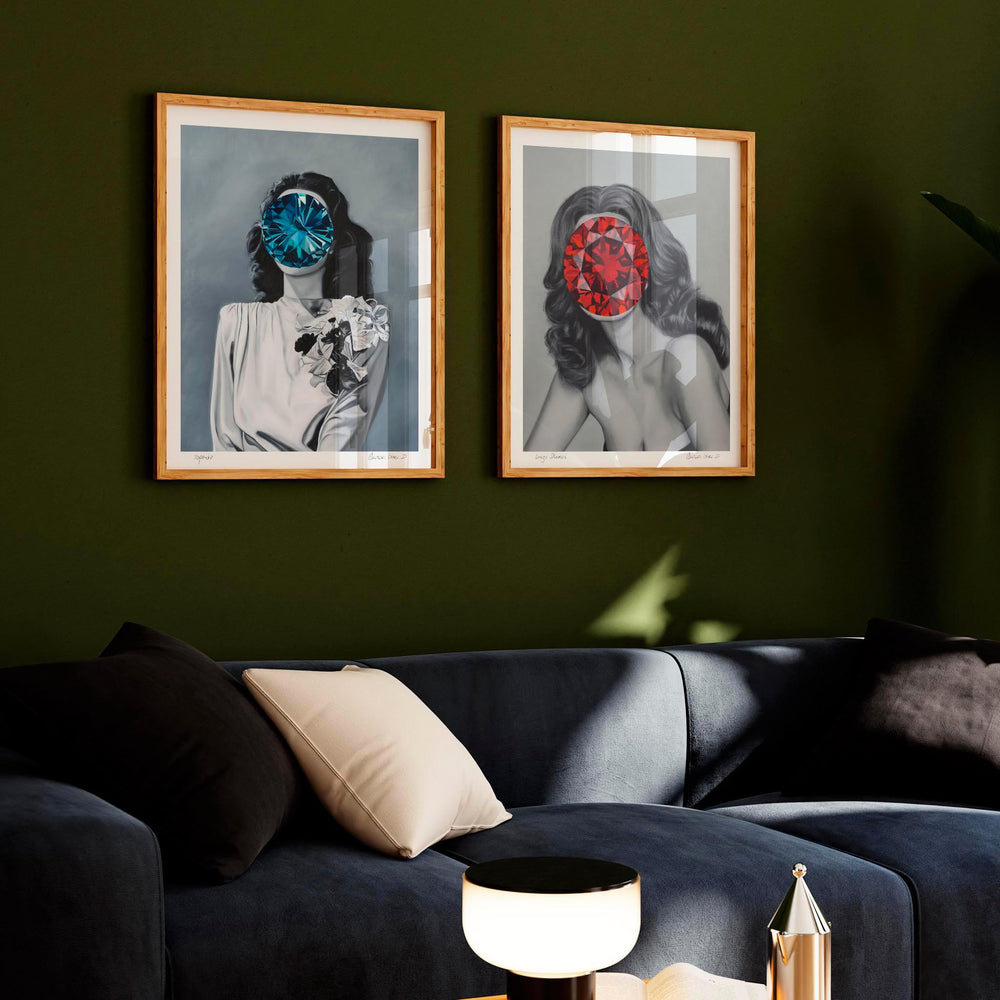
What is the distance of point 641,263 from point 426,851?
1.79 m

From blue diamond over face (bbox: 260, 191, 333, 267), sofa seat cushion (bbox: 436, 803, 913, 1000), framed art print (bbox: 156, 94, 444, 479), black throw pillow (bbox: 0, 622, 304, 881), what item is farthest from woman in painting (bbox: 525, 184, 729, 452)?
black throw pillow (bbox: 0, 622, 304, 881)

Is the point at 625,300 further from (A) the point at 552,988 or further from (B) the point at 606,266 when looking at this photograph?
(A) the point at 552,988

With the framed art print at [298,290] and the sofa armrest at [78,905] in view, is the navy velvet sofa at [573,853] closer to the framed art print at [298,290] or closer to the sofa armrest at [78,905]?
the sofa armrest at [78,905]

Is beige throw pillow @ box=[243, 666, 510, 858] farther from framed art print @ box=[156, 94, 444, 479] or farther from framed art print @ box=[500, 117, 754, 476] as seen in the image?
framed art print @ box=[500, 117, 754, 476]

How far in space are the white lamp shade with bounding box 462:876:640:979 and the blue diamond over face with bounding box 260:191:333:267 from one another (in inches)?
87.2

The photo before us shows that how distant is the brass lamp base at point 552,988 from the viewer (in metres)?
1.35

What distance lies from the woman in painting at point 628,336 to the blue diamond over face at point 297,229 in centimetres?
62

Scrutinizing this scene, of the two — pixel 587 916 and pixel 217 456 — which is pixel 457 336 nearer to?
pixel 217 456

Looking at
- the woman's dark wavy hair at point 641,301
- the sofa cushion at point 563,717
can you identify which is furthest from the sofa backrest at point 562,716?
the woman's dark wavy hair at point 641,301

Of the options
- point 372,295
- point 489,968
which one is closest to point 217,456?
point 372,295

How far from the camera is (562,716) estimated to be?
307 cm

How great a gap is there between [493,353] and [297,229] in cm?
60

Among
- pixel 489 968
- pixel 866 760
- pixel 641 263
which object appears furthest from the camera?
pixel 641 263

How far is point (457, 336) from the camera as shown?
11.2ft
